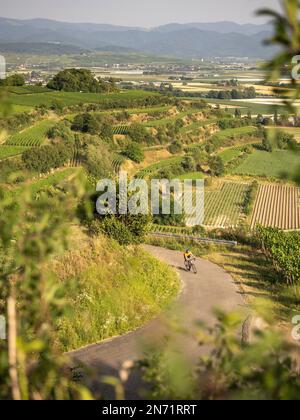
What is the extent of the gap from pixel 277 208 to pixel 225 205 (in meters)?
4.32

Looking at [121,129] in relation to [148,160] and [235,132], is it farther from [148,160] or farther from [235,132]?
[235,132]

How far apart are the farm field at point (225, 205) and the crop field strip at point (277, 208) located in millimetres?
1402

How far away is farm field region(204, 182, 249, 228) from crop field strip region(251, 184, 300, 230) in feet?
4.60

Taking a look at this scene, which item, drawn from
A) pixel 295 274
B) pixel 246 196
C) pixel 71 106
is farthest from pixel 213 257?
pixel 71 106

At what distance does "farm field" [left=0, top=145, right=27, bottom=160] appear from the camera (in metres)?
35.1

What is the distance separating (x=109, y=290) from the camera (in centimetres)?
1374

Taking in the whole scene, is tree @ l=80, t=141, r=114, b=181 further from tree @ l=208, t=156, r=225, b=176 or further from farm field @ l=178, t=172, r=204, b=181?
tree @ l=208, t=156, r=225, b=176

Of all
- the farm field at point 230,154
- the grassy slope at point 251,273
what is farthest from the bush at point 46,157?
the farm field at point 230,154

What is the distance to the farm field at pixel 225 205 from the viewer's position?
33.7m

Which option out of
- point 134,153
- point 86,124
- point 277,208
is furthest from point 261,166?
point 86,124

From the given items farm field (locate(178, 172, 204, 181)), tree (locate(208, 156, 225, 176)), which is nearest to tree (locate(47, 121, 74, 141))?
farm field (locate(178, 172, 204, 181))

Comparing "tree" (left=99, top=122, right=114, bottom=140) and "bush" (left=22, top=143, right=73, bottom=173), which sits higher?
"tree" (left=99, top=122, right=114, bottom=140)

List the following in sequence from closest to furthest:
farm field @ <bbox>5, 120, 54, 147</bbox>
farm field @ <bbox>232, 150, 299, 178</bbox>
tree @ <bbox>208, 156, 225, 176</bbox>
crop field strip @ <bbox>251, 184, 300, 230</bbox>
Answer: crop field strip @ <bbox>251, 184, 300, 230</bbox>
farm field @ <bbox>5, 120, 54, 147</bbox>
tree @ <bbox>208, 156, 225, 176</bbox>
farm field @ <bbox>232, 150, 299, 178</bbox>
